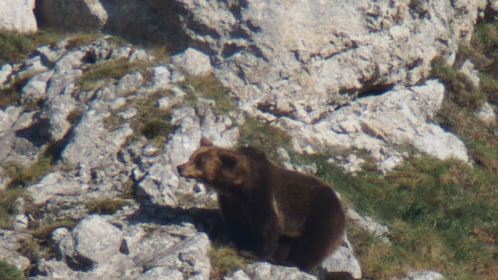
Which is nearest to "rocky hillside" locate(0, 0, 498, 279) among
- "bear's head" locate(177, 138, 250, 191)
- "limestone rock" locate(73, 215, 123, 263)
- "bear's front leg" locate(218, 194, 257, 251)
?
"limestone rock" locate(73, 215, 123, 263)

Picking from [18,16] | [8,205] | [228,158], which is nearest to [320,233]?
[228,158]

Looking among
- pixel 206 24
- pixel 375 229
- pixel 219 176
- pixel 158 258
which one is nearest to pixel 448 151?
pixel 375 229

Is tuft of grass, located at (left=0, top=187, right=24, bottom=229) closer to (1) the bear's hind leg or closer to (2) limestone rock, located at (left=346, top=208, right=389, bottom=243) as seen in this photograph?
(1) the bear's hind leg

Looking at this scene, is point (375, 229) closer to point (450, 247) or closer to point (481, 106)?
point (450, 247)

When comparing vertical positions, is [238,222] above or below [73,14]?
above

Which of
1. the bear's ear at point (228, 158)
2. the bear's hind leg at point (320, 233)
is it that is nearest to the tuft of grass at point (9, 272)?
the bear's ear at point (228, 158)

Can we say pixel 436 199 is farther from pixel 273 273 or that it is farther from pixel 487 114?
pixel 273 273
